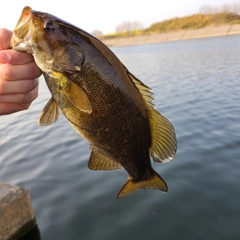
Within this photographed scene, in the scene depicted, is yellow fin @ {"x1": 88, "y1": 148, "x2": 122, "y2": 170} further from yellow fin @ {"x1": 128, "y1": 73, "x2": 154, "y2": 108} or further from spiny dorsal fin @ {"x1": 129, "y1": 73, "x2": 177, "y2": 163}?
yellow fin @ {"x1": 128, "y1": 73, "x2": 154, "y2": 108}

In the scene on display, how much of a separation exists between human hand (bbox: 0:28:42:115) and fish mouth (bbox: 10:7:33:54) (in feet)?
0.42

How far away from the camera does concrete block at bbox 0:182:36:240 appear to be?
4.38m

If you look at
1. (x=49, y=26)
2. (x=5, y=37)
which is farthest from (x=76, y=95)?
(x=5, y=37)

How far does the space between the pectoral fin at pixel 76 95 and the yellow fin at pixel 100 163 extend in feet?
1.77

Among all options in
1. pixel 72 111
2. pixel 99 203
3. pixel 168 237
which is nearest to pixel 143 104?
pixel 72 111

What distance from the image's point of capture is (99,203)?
18.7 feet

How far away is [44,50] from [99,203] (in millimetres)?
4268

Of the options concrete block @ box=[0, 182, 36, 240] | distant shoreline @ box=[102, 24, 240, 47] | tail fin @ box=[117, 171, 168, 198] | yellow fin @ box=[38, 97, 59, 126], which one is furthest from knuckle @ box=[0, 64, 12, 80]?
distant shoreline @ box=[102, 24, 240, 47]

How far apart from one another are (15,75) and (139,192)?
13.8 feet

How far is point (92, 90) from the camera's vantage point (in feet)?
6.88

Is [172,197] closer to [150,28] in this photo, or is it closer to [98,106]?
[98,106]

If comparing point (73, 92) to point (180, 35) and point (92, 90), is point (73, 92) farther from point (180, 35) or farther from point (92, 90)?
point (180, 35)

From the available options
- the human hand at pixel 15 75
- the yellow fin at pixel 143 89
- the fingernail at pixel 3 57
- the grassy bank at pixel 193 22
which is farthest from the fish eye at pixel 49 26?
the grassy bank at pixel 193 22

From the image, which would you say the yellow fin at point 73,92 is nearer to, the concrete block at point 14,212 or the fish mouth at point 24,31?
the fish mouth at point 24,31
